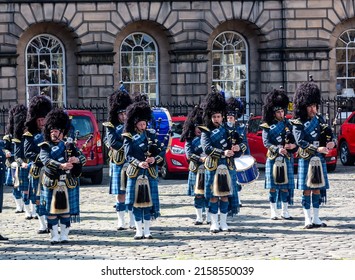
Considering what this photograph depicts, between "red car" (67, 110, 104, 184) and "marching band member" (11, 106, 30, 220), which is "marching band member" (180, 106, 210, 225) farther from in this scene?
"red car" (67, 110, 104, 184)

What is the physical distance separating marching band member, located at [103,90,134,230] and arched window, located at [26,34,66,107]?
18.3 metres

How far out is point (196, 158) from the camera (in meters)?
16.2

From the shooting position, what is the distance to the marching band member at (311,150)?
49.7 ft

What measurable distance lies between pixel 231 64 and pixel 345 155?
8.70 meters

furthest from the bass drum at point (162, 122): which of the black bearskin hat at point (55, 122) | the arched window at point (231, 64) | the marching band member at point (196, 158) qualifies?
the arched window at point (231, 64)

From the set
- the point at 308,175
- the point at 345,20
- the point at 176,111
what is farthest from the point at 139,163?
the point at 345,20

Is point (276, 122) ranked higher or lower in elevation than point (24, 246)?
higher

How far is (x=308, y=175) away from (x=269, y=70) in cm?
1970

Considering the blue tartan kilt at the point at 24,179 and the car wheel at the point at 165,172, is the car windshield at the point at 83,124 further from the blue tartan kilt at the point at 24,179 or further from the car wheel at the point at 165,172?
the blue tartan kilt at the point at 24,179

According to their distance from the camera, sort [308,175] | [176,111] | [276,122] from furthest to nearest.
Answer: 1. [176,111]
2. [276,122]
3. [308,175]

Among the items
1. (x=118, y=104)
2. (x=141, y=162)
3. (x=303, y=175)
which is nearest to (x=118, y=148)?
(x=118, y=104)

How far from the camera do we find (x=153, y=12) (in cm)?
3400

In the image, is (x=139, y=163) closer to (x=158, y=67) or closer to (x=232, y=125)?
(x=232, y=125)

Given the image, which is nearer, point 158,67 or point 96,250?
Result: point 96,250
